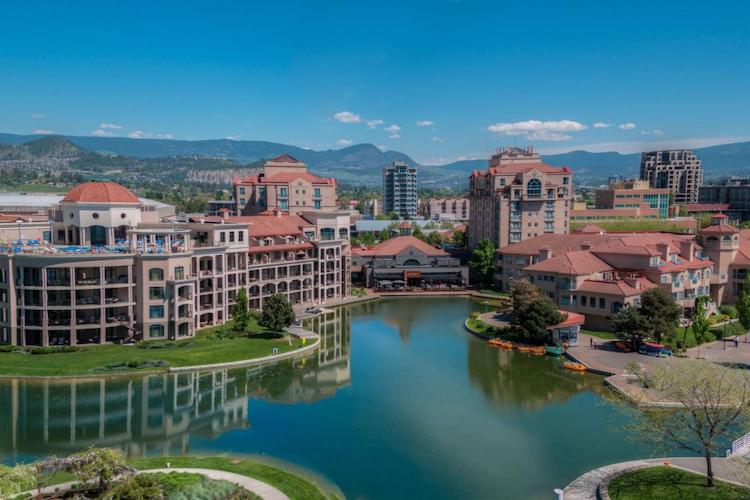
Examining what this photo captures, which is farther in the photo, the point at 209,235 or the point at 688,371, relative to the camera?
the point at 209,235

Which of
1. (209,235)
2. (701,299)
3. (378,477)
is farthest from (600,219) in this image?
(378,477)

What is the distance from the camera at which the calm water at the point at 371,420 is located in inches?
957

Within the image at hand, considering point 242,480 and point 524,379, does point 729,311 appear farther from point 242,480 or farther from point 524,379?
point 242,480

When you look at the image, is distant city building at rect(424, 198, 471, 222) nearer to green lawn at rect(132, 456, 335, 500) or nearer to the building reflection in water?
the building reflection in water

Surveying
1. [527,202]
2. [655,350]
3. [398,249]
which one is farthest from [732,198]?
[655,350]

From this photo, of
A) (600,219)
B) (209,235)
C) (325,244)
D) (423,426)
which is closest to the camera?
(423,426)

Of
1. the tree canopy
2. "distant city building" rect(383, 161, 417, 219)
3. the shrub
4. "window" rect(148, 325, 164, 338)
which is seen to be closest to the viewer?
"window" rect(148, 325, 164, 338)

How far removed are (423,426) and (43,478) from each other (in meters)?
16.5

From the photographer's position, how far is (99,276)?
42.1m

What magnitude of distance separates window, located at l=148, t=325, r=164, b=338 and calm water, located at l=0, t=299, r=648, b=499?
7.93 meters

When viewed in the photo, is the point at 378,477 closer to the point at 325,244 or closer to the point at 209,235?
the point at 209,235

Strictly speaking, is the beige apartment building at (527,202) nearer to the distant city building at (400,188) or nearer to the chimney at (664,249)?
the chimney at (664,249)

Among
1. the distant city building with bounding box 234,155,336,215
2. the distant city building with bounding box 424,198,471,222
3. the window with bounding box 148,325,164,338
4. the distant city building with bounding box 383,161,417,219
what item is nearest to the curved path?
the window with bounding box 148,325,164,338

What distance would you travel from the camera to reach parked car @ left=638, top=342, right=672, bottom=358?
1574 inches
